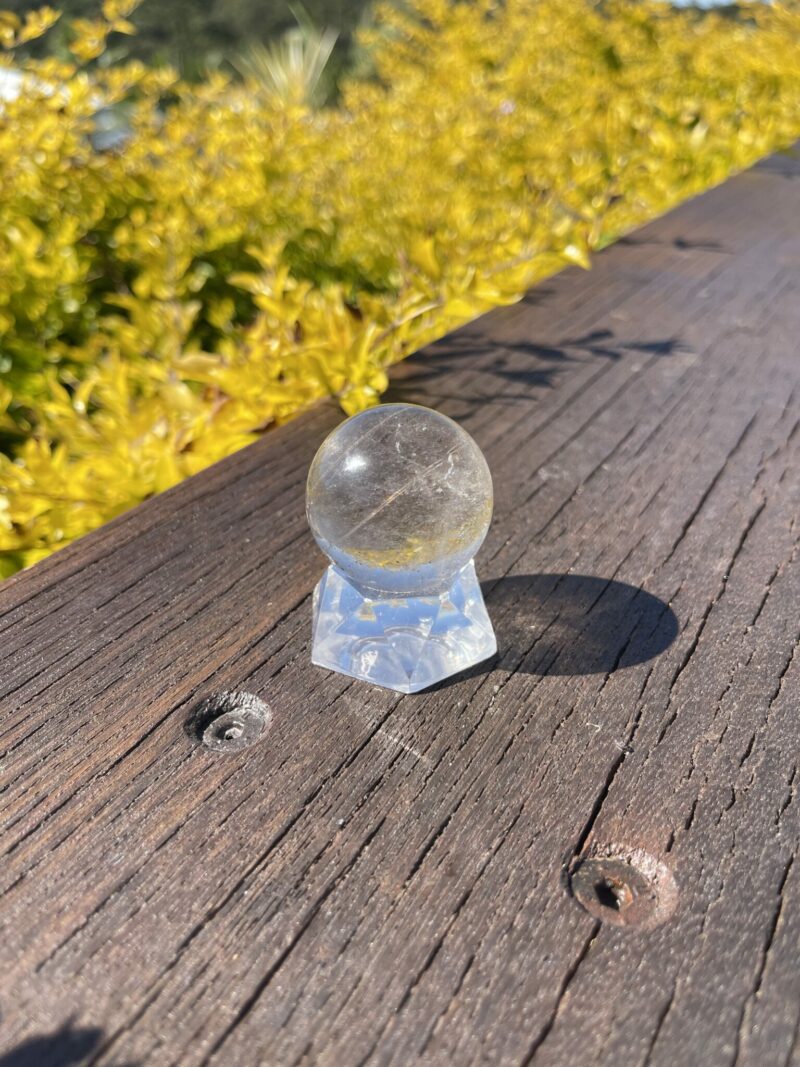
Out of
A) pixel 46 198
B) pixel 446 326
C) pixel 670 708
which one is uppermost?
pixel 46 198

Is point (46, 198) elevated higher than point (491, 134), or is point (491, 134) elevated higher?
point (46, 198)

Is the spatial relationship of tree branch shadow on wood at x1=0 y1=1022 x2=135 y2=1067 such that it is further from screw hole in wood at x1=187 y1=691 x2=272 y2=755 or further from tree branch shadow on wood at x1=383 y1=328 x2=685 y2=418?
tree branch shadow on wood at x1=383 y1=328 x2=685 y2=418

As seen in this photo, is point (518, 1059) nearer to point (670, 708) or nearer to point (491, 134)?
point (670, 708)

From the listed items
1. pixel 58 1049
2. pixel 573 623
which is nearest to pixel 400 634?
pixel 573 623

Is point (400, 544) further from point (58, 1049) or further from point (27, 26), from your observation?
point (27, 26)

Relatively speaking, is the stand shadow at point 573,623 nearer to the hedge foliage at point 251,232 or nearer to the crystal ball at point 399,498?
the crystal ball at point 399,498

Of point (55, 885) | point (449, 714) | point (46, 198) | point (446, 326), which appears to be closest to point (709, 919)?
point (449, 714)
